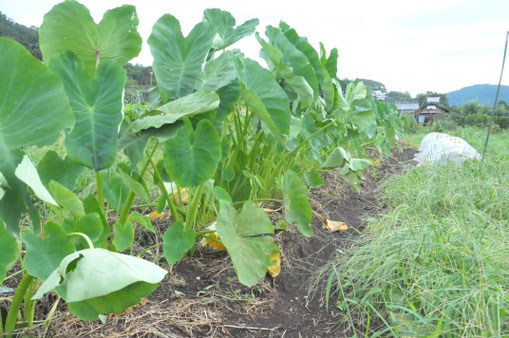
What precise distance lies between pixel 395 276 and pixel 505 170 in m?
2.28

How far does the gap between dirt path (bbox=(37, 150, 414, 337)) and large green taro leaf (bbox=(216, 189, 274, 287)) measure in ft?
0.59

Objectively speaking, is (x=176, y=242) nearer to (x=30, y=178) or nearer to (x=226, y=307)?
(x=226, y=307)

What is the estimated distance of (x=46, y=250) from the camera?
747mm

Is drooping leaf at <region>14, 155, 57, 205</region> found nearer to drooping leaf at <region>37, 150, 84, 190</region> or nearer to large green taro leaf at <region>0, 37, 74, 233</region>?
large green taro leaf at <region>0, 37, 74, 233</region>

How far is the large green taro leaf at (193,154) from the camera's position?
43.9 inches

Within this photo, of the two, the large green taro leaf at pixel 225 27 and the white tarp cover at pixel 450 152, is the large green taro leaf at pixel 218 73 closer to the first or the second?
the large green taro leaf at pixel 225 27

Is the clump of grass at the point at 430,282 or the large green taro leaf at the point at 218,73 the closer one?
the clump of grass at the point at 430,282

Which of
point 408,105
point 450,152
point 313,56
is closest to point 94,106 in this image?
point 313,56

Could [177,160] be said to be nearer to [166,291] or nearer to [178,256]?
[178,256]

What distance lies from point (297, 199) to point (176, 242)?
1.67 feet

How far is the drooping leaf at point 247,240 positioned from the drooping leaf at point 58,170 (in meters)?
0.43

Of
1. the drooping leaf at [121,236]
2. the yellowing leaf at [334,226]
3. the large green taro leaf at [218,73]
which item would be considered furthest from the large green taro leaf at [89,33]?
the yellowing leaf at [334,226]

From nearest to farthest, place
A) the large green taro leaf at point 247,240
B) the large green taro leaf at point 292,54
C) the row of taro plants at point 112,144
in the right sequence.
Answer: the row of taro plants at point 112,144
the large green taro leaf at point 247,240
the large green taro leaf at point 292,54

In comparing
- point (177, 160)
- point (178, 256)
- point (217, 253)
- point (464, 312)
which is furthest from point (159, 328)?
point (464, 312)
